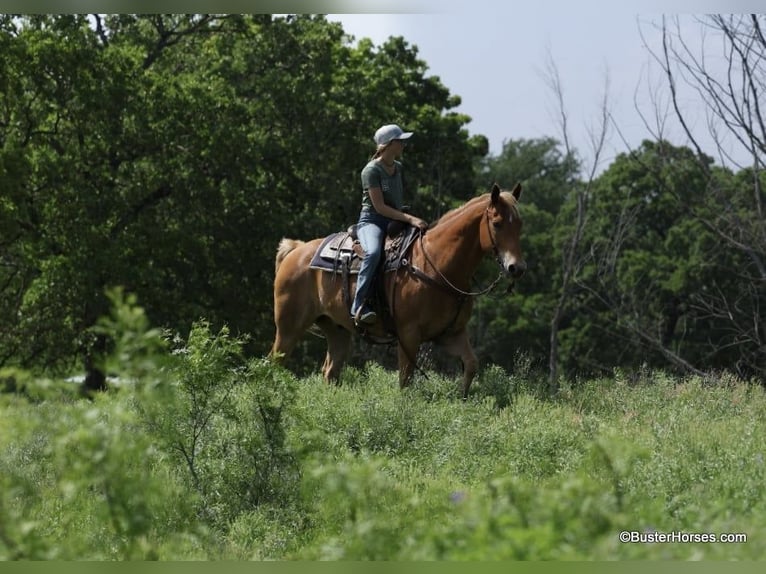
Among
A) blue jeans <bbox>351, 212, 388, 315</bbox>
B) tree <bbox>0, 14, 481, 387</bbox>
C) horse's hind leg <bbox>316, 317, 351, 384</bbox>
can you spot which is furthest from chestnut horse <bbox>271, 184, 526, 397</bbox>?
tree <bbox>0, 14, 481, 387</bbox>

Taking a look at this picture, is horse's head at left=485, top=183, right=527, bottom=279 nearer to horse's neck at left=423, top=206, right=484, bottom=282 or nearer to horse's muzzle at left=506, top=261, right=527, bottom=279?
horse's muzzle at left=506, top=261, right=527, bottom=279

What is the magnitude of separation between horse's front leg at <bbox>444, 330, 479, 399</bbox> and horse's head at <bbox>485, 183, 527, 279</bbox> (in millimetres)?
1098

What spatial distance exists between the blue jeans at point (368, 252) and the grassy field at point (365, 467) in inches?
42.3

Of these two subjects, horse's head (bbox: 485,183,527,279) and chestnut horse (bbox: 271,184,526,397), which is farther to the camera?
chestnut horse (bbox: 271,184,526,397)

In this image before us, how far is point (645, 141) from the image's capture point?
1948 inches

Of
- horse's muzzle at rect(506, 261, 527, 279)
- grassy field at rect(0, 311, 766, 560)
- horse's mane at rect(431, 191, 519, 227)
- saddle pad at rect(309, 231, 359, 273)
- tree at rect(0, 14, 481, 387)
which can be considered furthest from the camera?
tree at rect(0, 14, 481, 387)

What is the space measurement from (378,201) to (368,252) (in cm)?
58

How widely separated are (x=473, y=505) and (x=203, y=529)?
2061 mm

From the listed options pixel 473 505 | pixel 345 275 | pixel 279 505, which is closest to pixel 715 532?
pixel 473 505

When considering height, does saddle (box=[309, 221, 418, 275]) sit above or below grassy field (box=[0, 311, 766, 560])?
above

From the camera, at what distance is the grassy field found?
5199mm

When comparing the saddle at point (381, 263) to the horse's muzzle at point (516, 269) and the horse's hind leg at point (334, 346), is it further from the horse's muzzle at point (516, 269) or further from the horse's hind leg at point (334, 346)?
the horse's muzzle at point (516, 269)

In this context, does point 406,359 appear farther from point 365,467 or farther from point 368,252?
point 365,467

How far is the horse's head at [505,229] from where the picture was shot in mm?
10648
